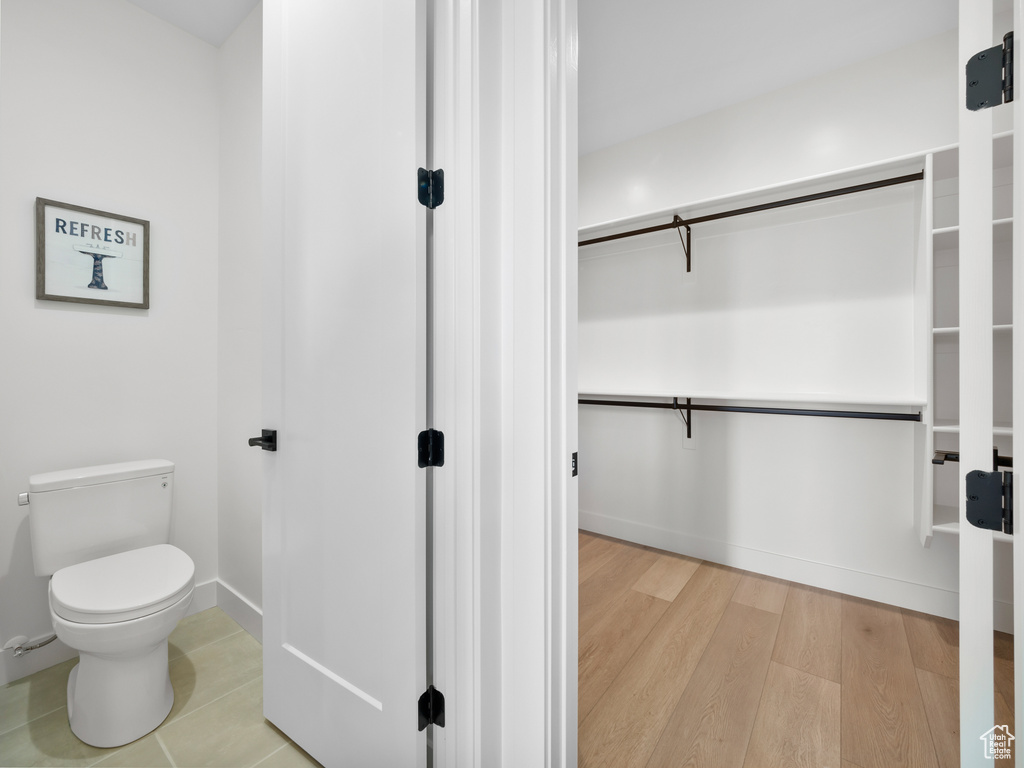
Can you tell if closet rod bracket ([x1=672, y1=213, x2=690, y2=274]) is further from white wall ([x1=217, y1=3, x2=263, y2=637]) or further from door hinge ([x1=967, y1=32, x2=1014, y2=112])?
white wall ([x1=217, y1=3, x2=263, y2=637])

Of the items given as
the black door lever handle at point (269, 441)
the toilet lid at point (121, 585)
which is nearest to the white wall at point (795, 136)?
the black door lever handle at point (269, 441)

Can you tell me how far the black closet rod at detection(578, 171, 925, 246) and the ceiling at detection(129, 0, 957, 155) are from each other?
58 centimetres

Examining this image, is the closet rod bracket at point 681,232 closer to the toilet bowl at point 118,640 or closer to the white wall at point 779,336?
the white wall at point 779,336

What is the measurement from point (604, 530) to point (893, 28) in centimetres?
282

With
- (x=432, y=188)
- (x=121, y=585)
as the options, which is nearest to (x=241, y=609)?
(x=121, y=585)

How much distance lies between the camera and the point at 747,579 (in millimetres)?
2334

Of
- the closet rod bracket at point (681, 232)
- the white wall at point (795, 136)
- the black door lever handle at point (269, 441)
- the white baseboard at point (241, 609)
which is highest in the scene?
the white wall at point (795, 136)

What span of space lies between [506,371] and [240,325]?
149cm

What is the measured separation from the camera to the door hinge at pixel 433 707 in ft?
3.58

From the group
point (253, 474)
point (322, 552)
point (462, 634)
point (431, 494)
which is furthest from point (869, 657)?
point (253, 474)

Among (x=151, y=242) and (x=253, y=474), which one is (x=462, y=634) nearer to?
(x=253, y=474)

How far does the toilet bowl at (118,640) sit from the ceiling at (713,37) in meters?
2.19

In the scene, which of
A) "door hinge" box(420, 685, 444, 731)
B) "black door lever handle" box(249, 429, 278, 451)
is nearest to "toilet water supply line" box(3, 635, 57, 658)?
"black door lever handle" box(249, 429, 278, 451)

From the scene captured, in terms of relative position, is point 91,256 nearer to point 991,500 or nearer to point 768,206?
point 991,500
